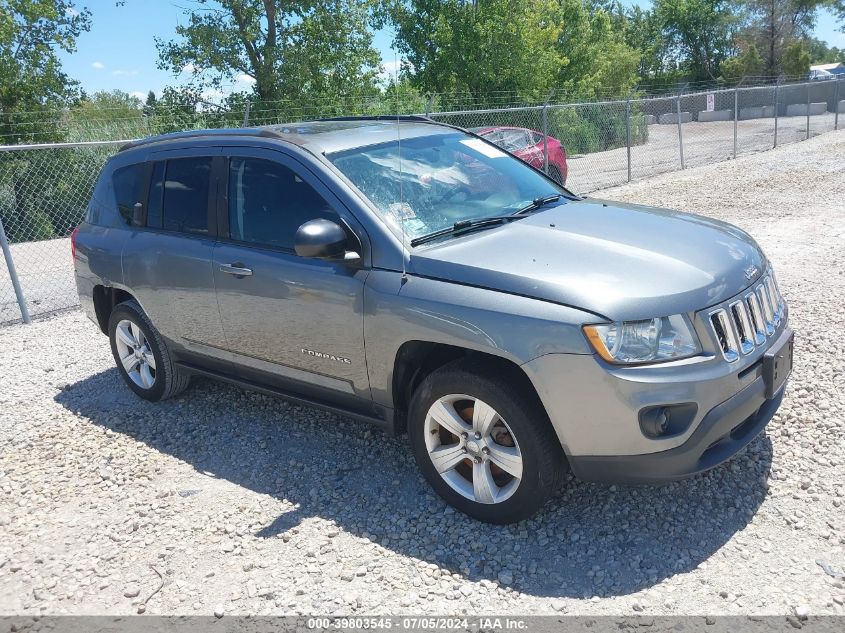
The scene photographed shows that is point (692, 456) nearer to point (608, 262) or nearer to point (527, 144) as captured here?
point (608, 262)

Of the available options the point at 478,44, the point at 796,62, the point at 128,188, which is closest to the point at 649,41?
the point at 796,62

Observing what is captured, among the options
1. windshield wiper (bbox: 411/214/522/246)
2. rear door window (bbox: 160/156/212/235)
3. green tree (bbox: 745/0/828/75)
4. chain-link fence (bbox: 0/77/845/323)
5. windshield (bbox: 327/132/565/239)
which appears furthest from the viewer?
green tree (bbox: 745/0/828/75)

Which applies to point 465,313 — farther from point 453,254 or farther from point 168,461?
point 168,461

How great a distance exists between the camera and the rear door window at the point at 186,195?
4.60 metres

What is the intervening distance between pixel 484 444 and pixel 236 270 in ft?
5.96

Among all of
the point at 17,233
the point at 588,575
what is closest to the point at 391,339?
the point at 588,575

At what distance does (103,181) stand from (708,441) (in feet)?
15.0

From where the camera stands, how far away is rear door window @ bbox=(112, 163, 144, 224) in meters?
5.14

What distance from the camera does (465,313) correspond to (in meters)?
3.30

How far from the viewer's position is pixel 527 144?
14.4 meters

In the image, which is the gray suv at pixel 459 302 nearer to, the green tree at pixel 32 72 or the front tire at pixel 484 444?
the front tire at pixel 484 444

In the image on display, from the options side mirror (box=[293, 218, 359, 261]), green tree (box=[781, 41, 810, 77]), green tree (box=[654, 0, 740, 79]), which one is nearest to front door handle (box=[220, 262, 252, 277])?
side mirror (box=[293, 218, 359, 261])

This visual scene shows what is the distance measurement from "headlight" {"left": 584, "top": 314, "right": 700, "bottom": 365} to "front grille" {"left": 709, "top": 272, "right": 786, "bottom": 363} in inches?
6.1

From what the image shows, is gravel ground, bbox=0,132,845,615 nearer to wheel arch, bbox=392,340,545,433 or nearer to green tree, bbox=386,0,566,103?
wheel arch, bbox=392,340,545,433
